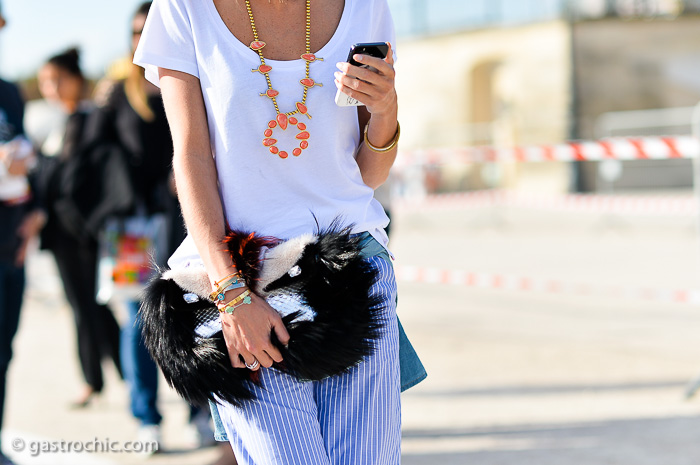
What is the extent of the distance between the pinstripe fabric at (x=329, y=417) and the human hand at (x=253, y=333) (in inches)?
2.3

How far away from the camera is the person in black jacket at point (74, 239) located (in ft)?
15.7

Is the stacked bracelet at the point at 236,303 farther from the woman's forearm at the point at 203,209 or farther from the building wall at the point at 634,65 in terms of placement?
the building wall at the point at 634,65

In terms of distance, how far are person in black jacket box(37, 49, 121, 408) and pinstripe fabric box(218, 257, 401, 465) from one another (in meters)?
3.17

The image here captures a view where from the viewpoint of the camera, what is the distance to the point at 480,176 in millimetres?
27516

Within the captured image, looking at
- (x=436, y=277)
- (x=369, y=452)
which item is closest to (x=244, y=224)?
(x=369, y=452)

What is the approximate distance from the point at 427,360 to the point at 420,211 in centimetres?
1161

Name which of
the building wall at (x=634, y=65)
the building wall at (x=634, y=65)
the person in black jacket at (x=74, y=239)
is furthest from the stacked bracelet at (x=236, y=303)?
the building wall at (x=634, y=65)

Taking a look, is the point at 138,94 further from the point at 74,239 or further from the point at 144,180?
the point at 74,239

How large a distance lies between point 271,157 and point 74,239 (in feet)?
11.6

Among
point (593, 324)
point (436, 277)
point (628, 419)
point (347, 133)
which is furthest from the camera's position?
point (436, 277)

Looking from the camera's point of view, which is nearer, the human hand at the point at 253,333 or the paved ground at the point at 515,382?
the human hand at the point at 253,333

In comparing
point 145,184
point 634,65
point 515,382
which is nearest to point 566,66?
point 634,65

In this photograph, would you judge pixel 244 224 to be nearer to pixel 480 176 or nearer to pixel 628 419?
pixel 628 419

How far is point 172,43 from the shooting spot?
1.82m
